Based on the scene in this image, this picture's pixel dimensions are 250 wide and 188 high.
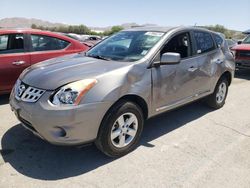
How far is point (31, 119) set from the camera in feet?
10.0

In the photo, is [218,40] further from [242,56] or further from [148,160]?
[242,56]

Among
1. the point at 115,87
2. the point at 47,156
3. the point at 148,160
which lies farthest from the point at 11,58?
the point at 148,160

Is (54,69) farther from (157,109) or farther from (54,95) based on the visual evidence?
(157,109)

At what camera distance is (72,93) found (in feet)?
9.78

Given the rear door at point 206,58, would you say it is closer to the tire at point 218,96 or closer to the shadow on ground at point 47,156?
the tire at point 218,96

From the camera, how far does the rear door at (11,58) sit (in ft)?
17.4

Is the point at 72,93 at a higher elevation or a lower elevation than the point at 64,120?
higher

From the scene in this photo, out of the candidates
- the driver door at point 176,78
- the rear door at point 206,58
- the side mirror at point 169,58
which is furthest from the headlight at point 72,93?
the rear door at point 206,58

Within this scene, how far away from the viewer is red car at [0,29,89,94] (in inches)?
210

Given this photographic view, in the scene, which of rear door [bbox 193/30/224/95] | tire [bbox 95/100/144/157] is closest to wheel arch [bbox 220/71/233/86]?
rear door [bbox 193/30/224/95]

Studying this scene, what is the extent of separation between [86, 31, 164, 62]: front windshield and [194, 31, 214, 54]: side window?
3.08 ft

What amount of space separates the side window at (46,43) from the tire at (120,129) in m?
3.22

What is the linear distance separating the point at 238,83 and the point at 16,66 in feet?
21.2

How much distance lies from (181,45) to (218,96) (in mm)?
1752
